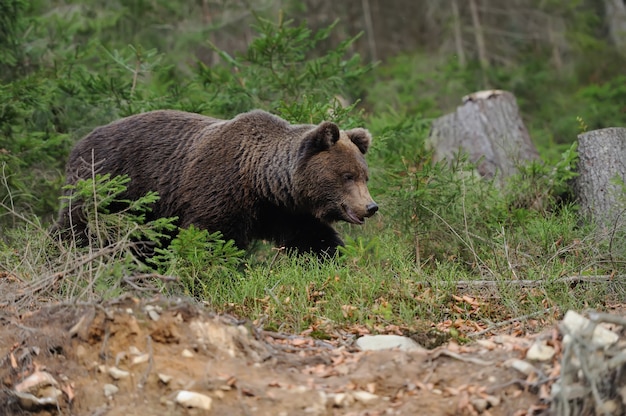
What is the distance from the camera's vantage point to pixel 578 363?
13.3 feet

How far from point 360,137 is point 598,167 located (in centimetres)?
279

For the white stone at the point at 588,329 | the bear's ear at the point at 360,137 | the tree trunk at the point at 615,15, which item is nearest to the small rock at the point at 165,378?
the white stone at the point at 588,329

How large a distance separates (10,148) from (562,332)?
24.2 ft

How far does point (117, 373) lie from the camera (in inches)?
179

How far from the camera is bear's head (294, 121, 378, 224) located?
311 inches

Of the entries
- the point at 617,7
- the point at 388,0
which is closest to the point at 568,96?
the point at 617,7

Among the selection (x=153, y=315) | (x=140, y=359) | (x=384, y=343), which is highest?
(x=153, y=315)

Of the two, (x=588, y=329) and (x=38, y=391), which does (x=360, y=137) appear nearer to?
(x=588, y=329)

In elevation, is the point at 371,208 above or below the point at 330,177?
below

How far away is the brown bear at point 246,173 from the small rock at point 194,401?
141 inches

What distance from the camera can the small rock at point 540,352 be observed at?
440cm

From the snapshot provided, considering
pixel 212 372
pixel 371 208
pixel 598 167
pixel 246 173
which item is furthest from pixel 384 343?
pixel 598 167

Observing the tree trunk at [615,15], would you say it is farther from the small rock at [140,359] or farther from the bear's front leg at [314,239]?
the small rock at [140,359]

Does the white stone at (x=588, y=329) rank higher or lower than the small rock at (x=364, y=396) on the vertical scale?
higher
